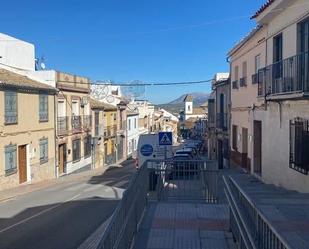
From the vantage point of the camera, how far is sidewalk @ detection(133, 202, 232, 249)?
23.2 feet

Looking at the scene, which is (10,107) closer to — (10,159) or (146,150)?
(10,159)

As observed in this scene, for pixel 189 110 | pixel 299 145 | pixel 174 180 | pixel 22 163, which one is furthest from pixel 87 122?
pixel 189 110

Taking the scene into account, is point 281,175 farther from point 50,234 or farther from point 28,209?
point 28,209

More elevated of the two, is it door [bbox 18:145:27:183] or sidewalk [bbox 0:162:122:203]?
door [bbox 18:145:27:183]

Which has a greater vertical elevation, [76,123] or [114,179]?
[76,123]

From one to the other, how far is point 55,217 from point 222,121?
1864cm

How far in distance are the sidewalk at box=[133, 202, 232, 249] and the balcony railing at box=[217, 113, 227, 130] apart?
20813mm

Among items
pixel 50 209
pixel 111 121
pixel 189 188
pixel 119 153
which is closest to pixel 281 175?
pixel 189 188

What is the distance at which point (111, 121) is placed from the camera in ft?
158

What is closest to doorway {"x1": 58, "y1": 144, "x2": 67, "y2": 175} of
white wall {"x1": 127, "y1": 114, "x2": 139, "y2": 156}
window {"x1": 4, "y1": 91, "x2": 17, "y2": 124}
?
window {"x1": 4, "y1": 91, "x2": 17, "y2": 124}

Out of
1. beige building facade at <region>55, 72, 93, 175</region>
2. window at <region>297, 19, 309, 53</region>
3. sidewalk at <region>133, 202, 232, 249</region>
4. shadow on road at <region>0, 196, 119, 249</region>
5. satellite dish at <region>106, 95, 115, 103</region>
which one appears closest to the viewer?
sidewalk at <region>133, 202, 232, 249</region>

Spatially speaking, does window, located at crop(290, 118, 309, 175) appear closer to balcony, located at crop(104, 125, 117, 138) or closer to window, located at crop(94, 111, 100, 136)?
window, located at crop(94, 111, 100, 136)

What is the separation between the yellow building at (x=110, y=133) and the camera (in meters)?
46.2

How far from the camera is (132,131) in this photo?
5953cm
